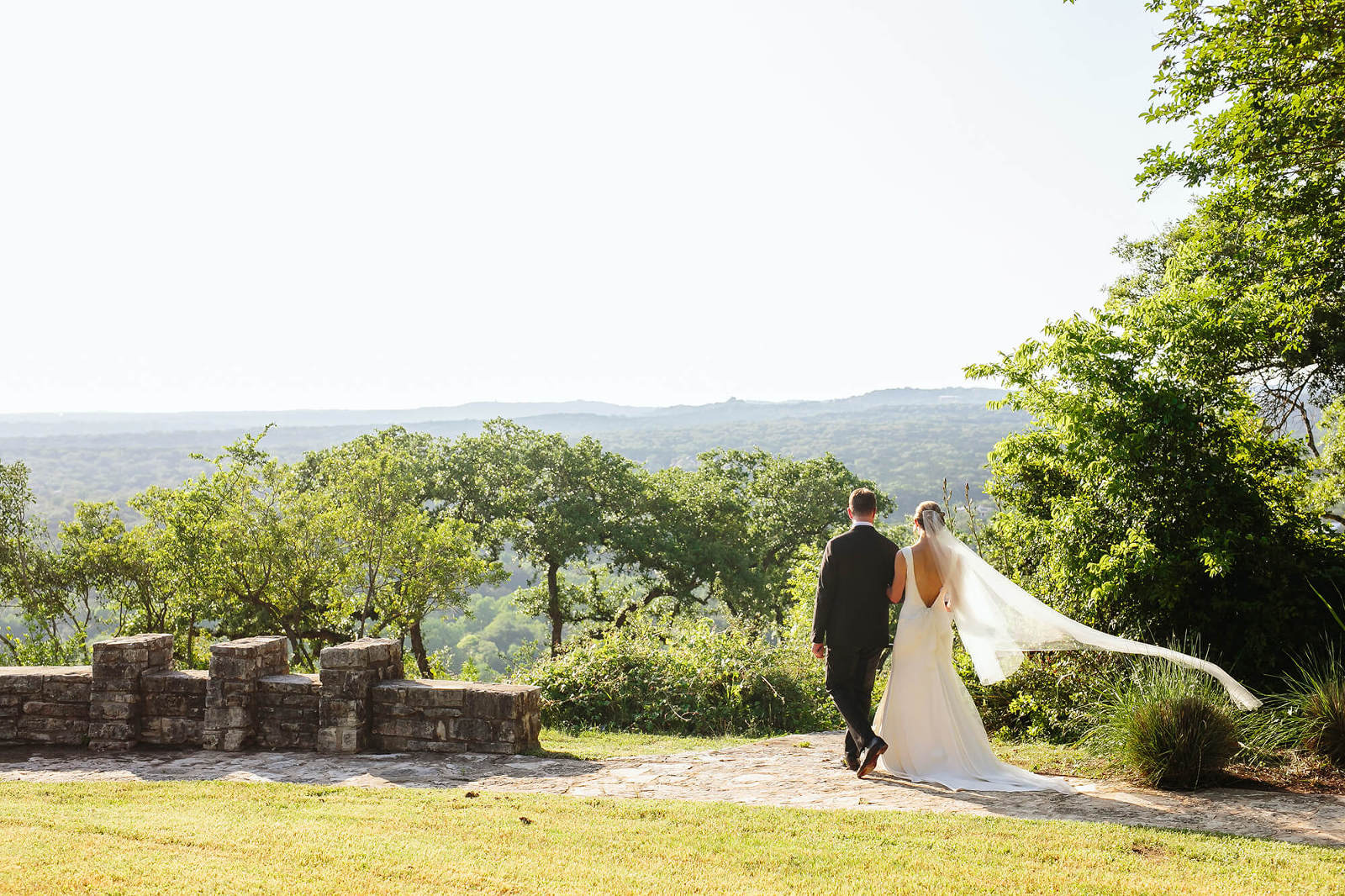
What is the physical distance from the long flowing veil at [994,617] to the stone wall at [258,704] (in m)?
Answer: 4.08

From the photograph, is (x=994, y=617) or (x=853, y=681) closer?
(x=994, y=617)

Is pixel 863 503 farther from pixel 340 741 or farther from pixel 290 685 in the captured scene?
pixel 290 685

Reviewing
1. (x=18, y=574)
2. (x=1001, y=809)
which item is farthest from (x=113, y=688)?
(x=18, y=574)

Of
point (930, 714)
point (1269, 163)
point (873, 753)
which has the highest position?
point (1269, 163)

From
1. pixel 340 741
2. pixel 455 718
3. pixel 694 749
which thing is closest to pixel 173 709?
pixel 340 741

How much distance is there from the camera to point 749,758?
821 centimetres

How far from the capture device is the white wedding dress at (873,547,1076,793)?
6.96 m

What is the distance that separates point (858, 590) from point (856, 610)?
0.53ft

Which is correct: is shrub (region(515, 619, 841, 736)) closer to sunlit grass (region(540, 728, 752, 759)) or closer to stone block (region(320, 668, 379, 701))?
sunlit grass (region(540, 728, 752, 759))

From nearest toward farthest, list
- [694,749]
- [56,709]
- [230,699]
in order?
[694,749], [230,699], [56,709]

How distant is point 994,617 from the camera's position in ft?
23.7

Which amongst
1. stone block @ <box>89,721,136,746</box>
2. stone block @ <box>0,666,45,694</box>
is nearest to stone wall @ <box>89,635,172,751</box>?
stone block @ <box>89,721,136,746</box>

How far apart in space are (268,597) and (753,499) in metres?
20.7

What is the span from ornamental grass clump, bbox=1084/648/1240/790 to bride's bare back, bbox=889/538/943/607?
1.57 metres
